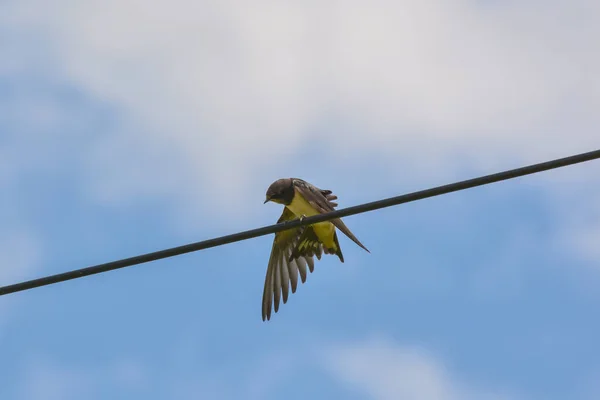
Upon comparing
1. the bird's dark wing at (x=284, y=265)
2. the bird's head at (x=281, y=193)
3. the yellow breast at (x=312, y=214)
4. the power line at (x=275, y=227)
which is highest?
A: the power line at (x=275, y=227)

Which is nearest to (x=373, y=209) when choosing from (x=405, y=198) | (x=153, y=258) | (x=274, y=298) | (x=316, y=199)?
(x=405, y=198)

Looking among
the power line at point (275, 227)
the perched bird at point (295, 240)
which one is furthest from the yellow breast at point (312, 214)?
the power line at point (275, 227)

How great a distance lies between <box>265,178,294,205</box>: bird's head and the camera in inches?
384

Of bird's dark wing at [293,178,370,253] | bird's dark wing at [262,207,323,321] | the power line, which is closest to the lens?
the power line

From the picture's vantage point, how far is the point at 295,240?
35.3 feet

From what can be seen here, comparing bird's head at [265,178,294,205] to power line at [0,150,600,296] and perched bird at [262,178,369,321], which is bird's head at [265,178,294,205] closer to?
perched bird at [262,178,369,321]

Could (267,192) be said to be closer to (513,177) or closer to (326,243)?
(326,243)

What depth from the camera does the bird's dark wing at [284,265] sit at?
34.3 feet

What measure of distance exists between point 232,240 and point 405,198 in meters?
0.89

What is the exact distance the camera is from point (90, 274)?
17.6 feet

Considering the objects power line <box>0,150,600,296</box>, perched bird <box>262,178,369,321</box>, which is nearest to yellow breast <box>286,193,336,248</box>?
perched bird <box>262,178,369,321</box>

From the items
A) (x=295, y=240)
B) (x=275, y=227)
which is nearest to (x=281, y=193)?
(x=295, y=240)

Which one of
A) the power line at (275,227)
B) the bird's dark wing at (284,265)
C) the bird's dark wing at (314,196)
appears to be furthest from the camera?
the bird's dark wing at (284,265)

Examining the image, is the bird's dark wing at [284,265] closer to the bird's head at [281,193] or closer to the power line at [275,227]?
the bird's head at [281,193]
